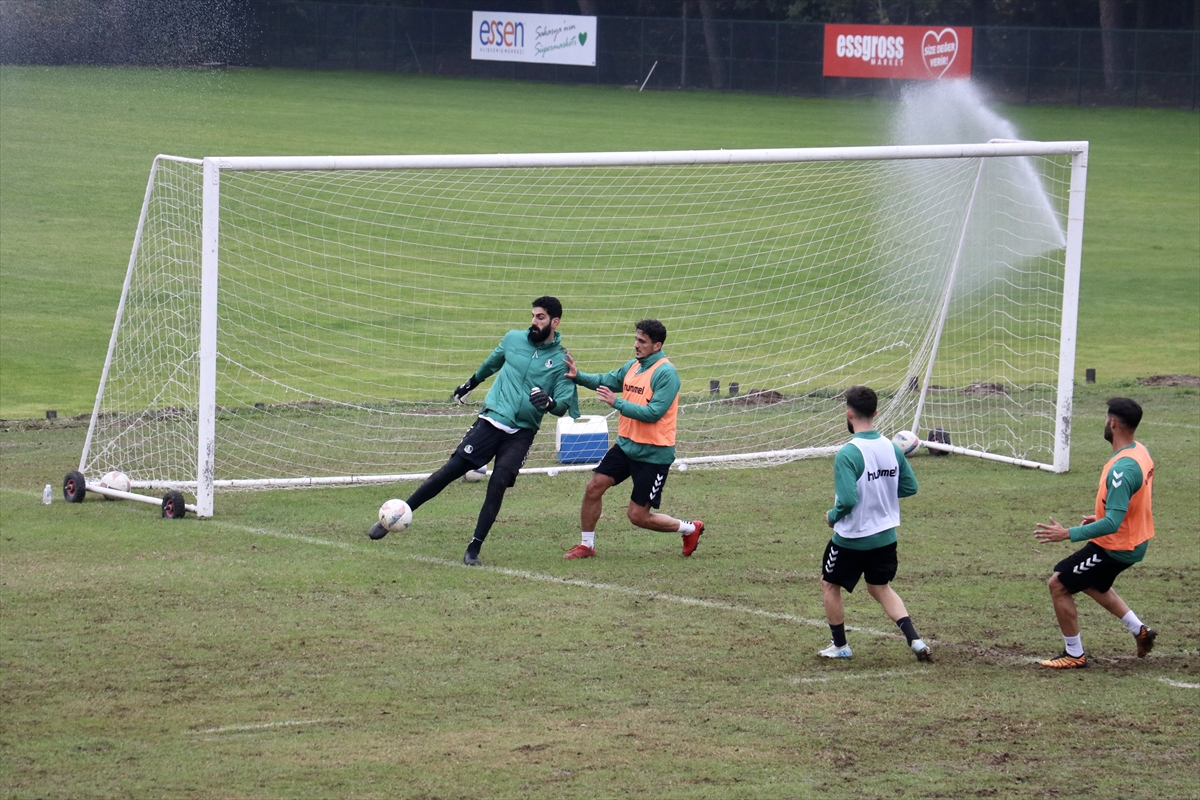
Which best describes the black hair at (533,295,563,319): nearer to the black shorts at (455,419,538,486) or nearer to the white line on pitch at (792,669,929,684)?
the black shorts at (455,419,538,486)

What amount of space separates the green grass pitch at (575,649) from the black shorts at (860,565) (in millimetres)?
538

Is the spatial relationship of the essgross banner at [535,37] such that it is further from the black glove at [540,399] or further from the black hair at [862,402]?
the black hair at [862,402]

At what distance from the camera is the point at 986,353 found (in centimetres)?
2205

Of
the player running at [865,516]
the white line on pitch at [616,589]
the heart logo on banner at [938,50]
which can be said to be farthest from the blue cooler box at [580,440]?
the heart logo on banner at [938,50]

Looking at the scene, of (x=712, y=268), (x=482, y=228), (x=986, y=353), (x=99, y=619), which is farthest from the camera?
(x=482, y=228)

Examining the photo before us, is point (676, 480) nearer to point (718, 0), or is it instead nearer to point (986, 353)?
point (986, 353)

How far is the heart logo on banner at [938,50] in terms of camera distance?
51688 millimetres

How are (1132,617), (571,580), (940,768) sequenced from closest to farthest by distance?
(940,768), (1132,617), (571,580)

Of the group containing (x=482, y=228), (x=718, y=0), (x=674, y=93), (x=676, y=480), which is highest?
(x=718, y=0)

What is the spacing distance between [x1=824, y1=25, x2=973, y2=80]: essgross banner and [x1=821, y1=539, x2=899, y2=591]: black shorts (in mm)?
45409

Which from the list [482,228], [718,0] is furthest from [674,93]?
[482,228]

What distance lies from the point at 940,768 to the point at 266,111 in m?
38.6

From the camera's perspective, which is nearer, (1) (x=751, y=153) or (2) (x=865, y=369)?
(1) (x=751, y=153)

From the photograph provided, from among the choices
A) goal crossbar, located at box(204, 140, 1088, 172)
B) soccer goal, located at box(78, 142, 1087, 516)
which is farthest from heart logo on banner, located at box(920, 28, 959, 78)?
goal crossbar, located at box(204, 140, 1088, 172)
